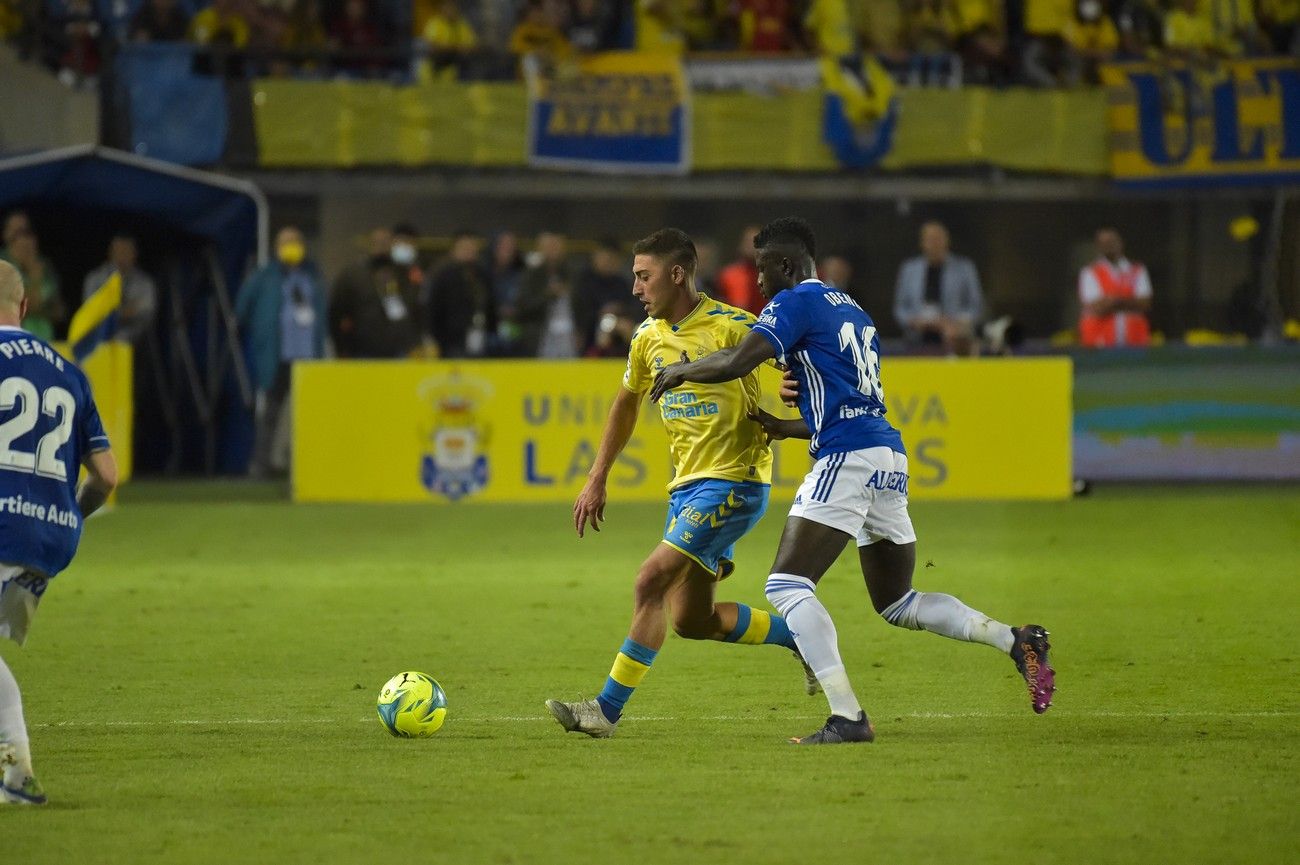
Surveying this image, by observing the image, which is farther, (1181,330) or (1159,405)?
(1181,330)

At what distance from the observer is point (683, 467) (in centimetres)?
763

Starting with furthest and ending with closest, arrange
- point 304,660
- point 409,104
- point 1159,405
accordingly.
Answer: point 409,104
point 1159,405
point 304,660

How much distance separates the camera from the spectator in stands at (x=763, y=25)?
860 inches

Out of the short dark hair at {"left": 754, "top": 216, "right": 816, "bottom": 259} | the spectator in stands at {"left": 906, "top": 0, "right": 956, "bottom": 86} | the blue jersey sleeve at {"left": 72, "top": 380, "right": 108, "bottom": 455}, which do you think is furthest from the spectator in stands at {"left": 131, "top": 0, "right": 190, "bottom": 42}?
the blue jersey sleeve at {"left": 72, "top": 380, "right": 108, "bottom": 455}

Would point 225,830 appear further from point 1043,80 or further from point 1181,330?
point 1181,330

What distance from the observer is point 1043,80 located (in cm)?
A: 2192

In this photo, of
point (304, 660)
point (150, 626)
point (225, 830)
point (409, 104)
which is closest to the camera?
point (225, 830)

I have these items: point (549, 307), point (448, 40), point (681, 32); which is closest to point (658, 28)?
point (681, 32)

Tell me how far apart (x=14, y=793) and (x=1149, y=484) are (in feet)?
43.9

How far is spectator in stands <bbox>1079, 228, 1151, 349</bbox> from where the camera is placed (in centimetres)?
1867

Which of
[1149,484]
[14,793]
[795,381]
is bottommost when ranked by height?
[1149,484]

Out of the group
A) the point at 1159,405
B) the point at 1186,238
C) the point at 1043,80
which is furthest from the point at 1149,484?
the point at 1186,238

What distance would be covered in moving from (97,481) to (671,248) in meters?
2.33

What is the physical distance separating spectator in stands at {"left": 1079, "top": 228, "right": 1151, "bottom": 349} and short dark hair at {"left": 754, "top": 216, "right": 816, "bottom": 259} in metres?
11.9
